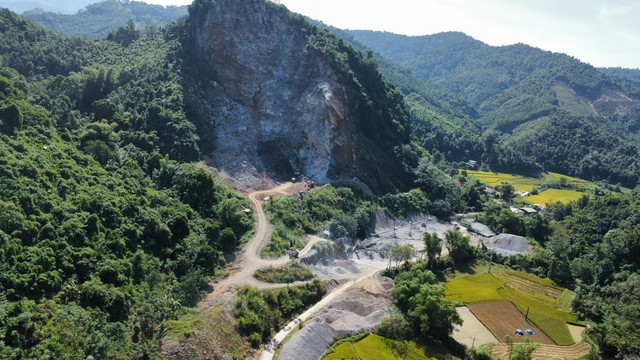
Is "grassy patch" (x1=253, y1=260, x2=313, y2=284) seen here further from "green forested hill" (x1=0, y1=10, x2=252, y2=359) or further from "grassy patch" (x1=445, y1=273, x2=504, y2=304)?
"grassy patch" (x1=445, y1=273, x2=504, y2=304)

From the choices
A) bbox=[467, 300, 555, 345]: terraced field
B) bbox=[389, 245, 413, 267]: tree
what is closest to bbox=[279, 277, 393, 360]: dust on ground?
bbox=[389, 245, 413, 267]: tree

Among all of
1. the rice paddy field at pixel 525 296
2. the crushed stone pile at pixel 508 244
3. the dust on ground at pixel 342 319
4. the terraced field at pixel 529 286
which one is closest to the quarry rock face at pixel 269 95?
the crushed stone pile at pixel 508 244

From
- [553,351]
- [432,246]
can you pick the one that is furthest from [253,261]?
[553,351]

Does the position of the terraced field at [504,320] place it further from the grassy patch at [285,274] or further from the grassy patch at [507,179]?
the grassy patch at [507,179]

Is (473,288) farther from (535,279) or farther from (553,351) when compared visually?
(553,351)

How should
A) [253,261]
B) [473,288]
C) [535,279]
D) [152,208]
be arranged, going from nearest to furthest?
[253,261], [152,208], [473,288], [535,279]

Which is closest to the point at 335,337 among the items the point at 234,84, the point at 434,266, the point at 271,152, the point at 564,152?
the point at 434,266

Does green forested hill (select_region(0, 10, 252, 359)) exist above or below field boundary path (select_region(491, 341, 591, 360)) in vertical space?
above
